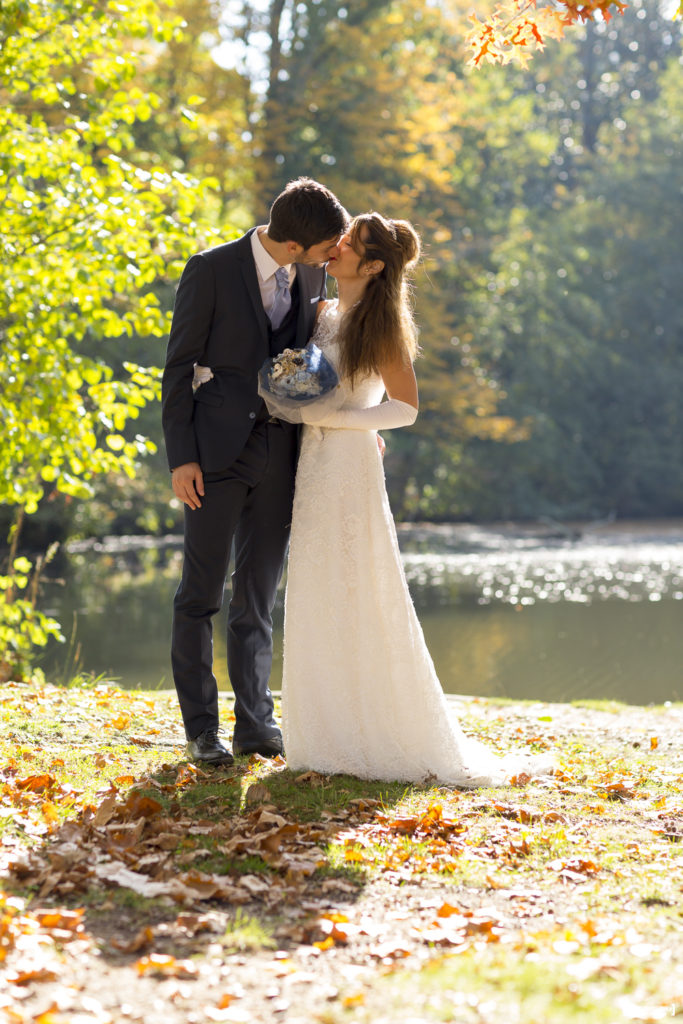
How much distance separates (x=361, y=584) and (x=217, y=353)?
107 centimetres

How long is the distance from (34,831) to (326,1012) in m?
1.49

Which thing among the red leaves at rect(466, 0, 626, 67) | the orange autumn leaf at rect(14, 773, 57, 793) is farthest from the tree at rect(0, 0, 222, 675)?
the red leaves at rect(466, 0, 626, 67)

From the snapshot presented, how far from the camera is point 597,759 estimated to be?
5.45 m

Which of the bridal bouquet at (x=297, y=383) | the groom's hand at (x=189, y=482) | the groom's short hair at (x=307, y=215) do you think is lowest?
the groom's hand at (x=189, y=482)

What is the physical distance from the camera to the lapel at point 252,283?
4430mm

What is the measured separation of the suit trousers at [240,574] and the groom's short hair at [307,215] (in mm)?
748

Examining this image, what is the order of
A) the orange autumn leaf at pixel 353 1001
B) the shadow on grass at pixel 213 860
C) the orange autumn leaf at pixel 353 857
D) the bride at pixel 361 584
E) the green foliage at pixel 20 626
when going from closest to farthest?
the orange autumn leaf at pixel 353 1001 → the shadow on grass at pixel 213 860 → the orange autumn leaf at pixel 353 857 → the bride at pixel 361 584 → the green foliage at pixel 20 626

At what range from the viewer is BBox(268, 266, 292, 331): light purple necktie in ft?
15.0

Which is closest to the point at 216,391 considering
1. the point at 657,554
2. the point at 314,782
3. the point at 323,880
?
the point at 314,782

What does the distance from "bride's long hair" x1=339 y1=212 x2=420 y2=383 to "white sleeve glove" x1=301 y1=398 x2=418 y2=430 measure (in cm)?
14

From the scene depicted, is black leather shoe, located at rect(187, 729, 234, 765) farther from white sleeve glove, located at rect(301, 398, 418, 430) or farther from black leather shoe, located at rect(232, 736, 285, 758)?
→ white sleeve glove, located at rect(301, 398, 418, 430)

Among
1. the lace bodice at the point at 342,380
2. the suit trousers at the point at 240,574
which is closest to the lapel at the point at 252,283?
the lace bodice at the point at 342,380

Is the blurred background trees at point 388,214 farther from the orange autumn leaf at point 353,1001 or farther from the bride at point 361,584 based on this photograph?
the orange autumn leaf at point 353,1001

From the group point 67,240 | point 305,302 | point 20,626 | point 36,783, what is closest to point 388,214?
point 67,240
